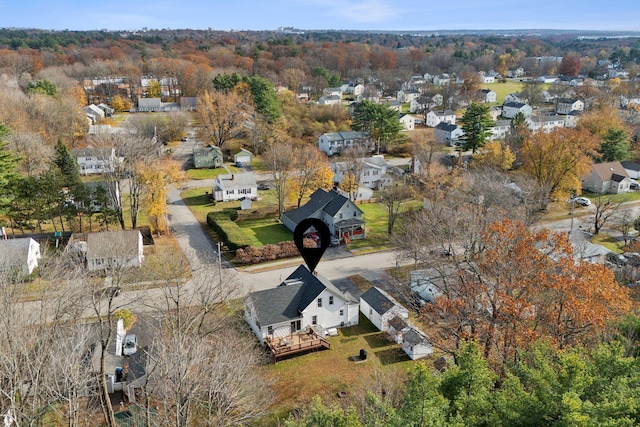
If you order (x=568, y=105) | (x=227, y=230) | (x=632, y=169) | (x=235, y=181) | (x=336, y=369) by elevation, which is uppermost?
(x=568, y=105)

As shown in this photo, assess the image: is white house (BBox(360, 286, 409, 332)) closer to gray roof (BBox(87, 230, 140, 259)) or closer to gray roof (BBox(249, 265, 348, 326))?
gray roof (BBox(249, 265, 348, 326))

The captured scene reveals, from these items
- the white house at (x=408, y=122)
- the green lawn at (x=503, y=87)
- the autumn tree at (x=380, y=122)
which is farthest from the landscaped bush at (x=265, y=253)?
the green lawn at (x=503, y=87)

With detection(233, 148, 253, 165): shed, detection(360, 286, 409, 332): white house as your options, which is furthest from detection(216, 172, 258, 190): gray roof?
detection(360, 286, 409, 332): white house

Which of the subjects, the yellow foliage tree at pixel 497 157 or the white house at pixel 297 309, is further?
the yellow foliage tree at pixel 497 157

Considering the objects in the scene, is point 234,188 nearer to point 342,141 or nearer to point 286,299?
point 342,141

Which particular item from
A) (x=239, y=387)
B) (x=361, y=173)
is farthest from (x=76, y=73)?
(x=239, y=387)

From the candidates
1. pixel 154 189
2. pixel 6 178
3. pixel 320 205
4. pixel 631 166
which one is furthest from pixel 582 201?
pixel 6 178

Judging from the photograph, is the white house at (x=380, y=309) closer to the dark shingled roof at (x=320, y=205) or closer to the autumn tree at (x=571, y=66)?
the dark shingled roof at (x=320, y=205)
